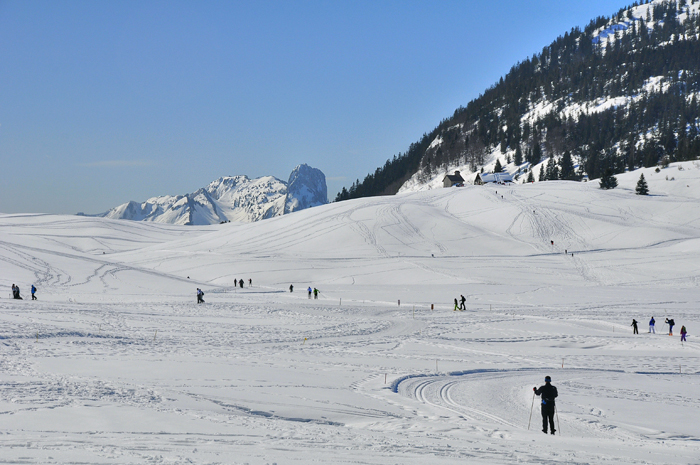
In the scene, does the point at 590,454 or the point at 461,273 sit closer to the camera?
the point at 590,454

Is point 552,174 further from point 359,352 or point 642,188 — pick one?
point 359,352

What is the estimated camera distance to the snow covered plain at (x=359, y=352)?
30.0 feet

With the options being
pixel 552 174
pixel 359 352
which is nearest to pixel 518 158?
pixel 552 174

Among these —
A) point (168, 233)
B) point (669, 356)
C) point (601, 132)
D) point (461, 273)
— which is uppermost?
point (601, 132)

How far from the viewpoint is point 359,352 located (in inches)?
803

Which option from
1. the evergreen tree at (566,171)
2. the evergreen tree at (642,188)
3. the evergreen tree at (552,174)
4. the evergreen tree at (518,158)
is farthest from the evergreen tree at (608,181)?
the evergreen tree at (518,158)

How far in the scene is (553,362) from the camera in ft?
63.7

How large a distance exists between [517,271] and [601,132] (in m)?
135

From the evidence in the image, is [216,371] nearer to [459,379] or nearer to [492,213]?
[459,379]

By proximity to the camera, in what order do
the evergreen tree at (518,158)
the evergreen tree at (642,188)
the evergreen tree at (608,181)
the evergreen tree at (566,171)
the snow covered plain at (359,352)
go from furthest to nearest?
the evergreen tree at (518,158) < the evergreen tree at (566,171) < the evergreen tree at (608,181) < the evergreen tree at (642,188) < the snow covered plain at (359,352)

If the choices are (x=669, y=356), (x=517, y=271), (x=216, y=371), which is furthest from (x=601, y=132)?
(x=216, y=371)

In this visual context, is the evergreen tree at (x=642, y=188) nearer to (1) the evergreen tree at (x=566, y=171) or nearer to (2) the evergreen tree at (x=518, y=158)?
(1) the evergreen tree at (x=566, y=171)

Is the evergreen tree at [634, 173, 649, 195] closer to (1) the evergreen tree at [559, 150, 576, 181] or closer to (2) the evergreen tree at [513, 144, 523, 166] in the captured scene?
(1) the evergreen tree at [559, 150, 576, 181]

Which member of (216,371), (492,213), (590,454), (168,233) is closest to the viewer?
(590,454)
